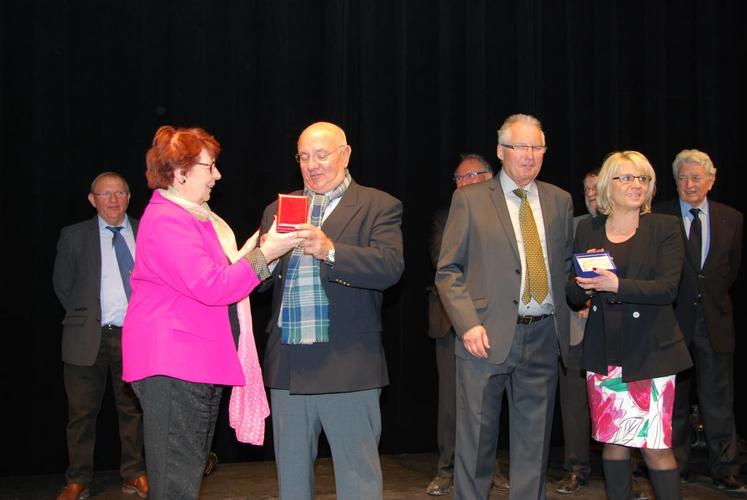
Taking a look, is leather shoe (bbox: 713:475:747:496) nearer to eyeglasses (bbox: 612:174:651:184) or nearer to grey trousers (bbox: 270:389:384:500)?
eyeglasses (bbox: 612:174:651:184)

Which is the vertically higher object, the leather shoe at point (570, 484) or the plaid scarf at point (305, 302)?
the plaid scarf at point (305, 302)

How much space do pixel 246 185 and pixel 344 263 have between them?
2540mm

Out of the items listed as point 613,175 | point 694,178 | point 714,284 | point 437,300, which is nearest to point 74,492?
point 437,300

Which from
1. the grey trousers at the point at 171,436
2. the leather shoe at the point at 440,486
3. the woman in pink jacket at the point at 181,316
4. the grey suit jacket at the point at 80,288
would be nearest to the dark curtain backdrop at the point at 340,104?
the grey suit jacket at the point at 80,288

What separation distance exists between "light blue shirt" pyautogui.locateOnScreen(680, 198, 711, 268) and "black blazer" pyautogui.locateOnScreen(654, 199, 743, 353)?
0.7 inches

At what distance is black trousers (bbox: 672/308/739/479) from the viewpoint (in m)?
4.82

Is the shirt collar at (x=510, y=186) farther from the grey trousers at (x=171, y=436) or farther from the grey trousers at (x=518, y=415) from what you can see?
the grey trousers at (x=171, y=436)

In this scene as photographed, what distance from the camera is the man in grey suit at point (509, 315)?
10.9ft

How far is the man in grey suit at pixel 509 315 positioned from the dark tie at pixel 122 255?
208 centimetres

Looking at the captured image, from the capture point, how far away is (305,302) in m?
2.98

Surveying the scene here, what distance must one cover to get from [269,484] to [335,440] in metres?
2.04

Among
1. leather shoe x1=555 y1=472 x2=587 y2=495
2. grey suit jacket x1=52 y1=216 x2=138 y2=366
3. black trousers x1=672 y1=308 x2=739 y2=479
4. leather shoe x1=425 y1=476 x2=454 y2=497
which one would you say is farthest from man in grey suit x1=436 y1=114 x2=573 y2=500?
grey suit jacket x1=52 y1=216 x2=138 y2=366

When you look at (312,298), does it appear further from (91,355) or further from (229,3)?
(229,3)

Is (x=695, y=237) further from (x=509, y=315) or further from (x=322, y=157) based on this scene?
(x=322, y=157)
